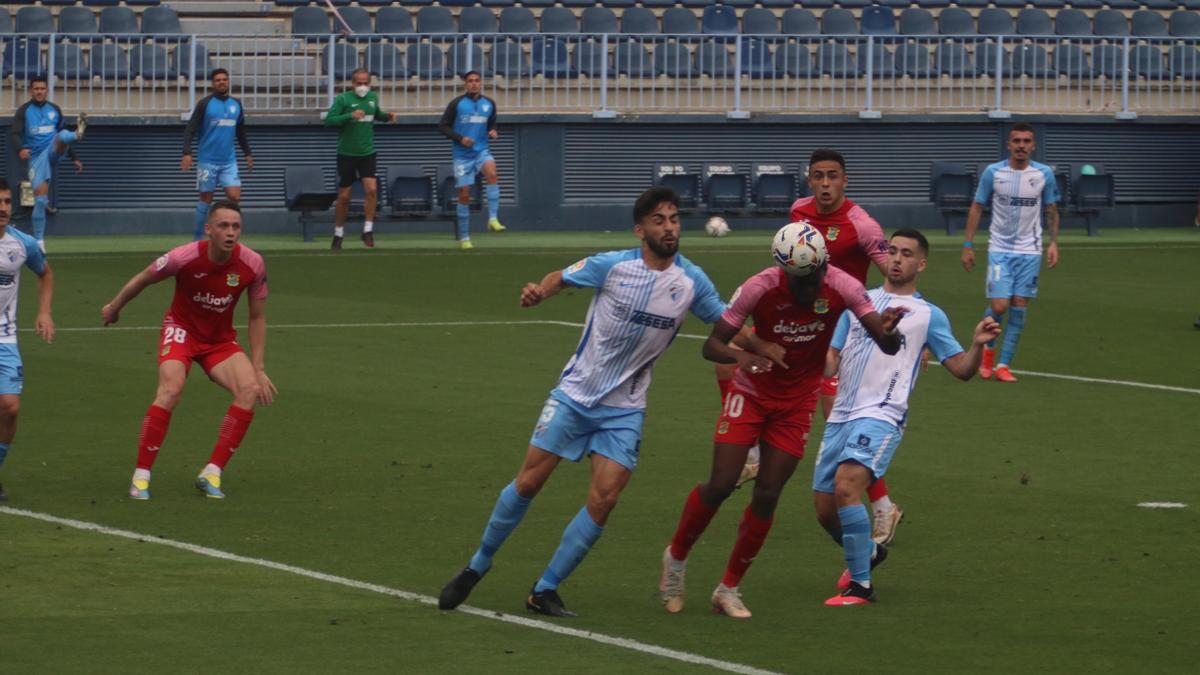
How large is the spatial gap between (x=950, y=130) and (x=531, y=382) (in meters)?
19.9

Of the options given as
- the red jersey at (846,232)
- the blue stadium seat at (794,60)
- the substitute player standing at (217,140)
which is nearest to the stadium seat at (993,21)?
the blue stadium seat at (794,60)

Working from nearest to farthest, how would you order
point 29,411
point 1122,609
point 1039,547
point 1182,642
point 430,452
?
point 1182,642
point 1122,609
point 1039,547
point 430,452
point 29,411

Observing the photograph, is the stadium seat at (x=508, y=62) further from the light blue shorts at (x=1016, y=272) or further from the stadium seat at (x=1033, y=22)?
the light blue shorts at (x=1016, y=272)

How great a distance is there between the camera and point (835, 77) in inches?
1384

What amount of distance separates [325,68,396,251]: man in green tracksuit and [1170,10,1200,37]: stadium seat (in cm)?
1713

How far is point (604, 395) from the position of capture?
30.3ft

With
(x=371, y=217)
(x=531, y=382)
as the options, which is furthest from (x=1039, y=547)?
(x=371, y=217)

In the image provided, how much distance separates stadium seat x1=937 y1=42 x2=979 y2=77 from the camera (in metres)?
35.5

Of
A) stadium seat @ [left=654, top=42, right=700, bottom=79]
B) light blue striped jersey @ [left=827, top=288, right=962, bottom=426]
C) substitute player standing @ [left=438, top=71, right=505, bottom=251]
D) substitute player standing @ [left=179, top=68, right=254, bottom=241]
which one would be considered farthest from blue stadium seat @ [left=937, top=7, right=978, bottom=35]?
light blue striped jersey @ [left=827, top=288, right=962, bottom=426]

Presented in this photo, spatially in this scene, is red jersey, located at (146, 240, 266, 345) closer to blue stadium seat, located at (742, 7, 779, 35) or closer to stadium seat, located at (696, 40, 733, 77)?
stadium seat, located at (696, 40, 733, 77)

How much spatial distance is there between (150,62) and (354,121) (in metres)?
4.51

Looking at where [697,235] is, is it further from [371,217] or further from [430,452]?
[430,452]

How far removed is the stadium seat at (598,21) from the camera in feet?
120

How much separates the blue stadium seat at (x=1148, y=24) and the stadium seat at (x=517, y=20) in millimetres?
11926
